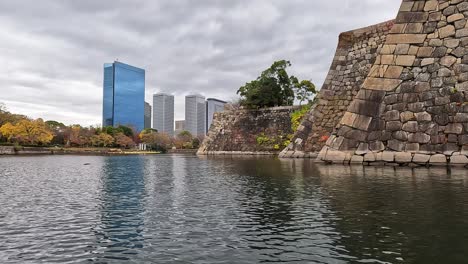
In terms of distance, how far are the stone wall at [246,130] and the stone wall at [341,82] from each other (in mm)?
13396

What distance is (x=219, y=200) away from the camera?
9984 mm

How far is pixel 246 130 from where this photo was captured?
49.3 metres

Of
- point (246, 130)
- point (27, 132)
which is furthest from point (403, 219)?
point (27, 132)

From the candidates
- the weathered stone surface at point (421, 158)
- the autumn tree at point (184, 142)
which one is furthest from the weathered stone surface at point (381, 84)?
the autumn tree at point (184, 142)

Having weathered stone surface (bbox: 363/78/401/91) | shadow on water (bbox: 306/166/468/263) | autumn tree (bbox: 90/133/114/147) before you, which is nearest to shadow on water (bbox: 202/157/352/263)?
shadow on water (bbox: 306/166/468/263)

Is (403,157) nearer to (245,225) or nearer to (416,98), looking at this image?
(416,98)

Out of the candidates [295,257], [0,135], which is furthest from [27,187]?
[0,135]

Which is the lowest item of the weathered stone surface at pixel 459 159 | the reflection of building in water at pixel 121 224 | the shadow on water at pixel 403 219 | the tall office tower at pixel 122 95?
the reflection of building in water at pixel 121 224

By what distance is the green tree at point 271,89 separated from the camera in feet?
164

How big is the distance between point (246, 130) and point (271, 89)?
676 cm

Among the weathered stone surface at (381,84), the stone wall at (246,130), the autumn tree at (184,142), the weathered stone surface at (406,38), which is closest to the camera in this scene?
the weathered stone surface at (406,38)

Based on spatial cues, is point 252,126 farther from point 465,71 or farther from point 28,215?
point 28,215

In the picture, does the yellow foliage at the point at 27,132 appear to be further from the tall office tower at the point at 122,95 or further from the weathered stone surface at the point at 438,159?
the tall office tower at the point at 122,95

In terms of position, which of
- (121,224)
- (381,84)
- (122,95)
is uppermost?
(122,95)
